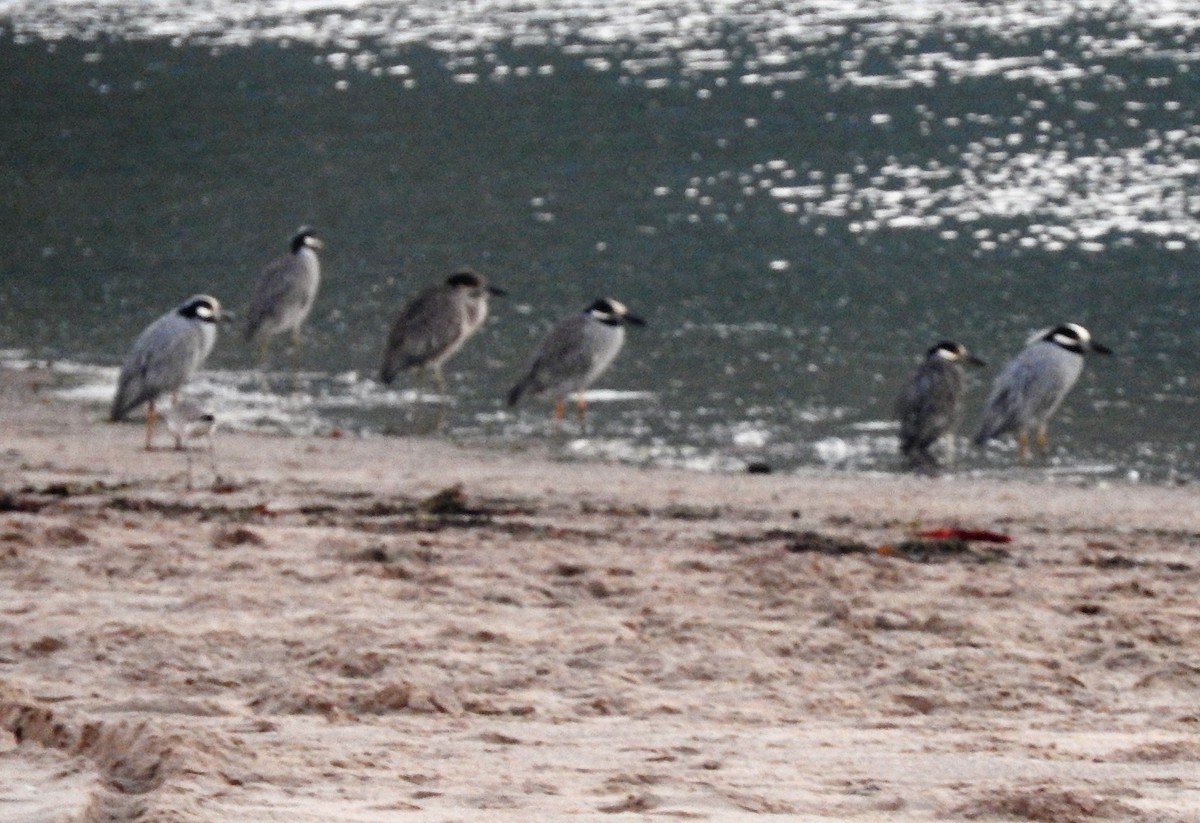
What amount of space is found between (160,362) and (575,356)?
2685mm

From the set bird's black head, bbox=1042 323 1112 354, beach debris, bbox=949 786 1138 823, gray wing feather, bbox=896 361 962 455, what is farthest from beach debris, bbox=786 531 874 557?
bird's black head, bbox=1042 323 1112 354

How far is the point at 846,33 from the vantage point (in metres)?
40.9

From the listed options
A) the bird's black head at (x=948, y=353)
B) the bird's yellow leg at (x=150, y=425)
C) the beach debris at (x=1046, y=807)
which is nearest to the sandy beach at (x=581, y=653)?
the beach debris at (x=1046, y=807)

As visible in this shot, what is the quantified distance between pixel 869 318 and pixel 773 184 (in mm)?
7740

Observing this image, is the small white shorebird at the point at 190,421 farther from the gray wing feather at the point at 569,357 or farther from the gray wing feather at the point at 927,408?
the gray wing feather at the point at 927,408

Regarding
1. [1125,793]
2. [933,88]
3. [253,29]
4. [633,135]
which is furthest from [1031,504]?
[253,29]

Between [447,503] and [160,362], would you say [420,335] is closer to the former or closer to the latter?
[160,362]

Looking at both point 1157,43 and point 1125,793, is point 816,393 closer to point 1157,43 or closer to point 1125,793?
point 1125,793

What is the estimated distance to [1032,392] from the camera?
14047mm

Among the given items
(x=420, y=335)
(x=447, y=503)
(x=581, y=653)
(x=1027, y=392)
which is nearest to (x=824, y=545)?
(x=447, y=503)

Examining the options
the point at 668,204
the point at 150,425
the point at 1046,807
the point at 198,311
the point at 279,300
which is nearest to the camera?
the point at 1046,807

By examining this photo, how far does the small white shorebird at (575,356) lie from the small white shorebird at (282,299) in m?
2.42

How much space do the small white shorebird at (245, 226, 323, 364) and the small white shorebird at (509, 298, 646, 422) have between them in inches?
95.4

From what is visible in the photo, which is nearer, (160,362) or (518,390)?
(160,362)
